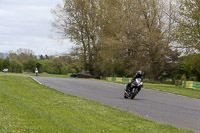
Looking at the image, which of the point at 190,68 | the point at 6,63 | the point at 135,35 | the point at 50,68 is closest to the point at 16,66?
the point at 6,63

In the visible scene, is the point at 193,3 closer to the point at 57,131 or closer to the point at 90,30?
the point at 90,30

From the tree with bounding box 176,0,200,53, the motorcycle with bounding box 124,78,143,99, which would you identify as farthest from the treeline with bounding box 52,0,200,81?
the motorcycle with bounding box 124,78,143,99

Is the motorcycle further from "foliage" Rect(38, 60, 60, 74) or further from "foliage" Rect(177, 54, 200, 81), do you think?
"foliage" Rect(38, 60, 60, 74)

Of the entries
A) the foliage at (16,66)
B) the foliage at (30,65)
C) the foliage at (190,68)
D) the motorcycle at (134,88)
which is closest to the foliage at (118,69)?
the foliage at (190,68)

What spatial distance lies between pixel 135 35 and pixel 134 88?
3258cm

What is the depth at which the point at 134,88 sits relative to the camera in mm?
19844

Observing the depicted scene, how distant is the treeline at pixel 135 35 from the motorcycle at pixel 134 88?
22288mm

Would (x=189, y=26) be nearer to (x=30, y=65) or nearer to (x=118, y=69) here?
(x=118, y=69)

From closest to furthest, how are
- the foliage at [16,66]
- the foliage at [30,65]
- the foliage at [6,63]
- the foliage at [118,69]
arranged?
1. the foliage at [118,69]
2. the foliage at [6,63]
3. the foliage at [16,66]
4. the foliage at [30,65]

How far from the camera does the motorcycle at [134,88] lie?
19.5 meters

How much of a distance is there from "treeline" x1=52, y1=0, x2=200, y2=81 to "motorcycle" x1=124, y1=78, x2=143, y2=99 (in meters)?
22.3

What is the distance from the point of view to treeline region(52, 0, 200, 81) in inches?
1700

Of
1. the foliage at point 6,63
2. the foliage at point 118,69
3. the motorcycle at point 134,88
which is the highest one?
the foliage at point 6,63

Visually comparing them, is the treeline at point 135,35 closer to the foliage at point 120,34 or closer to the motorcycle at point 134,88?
the foliage at point 120,34
